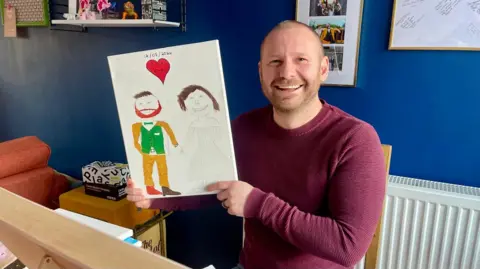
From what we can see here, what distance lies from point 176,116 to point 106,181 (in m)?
1.18

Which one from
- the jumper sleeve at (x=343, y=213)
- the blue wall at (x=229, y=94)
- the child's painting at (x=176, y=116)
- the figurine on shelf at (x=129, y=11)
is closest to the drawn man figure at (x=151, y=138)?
the child's painting at (x=176, y=116)

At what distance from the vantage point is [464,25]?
145 cm

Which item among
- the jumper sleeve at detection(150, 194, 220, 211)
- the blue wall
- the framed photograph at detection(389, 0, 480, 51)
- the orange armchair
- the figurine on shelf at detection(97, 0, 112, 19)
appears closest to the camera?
the jumper sleeve at detection(150, 194, 220, 211)

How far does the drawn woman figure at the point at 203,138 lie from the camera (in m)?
1.02

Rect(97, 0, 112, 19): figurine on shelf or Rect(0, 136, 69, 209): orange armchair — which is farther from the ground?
Rect(97, 0, 112, 19): figurine on shelf

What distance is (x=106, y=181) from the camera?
205 centimetres

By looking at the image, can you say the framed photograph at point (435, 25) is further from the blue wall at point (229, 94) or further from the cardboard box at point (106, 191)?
the cardboard box at point (106, 191)

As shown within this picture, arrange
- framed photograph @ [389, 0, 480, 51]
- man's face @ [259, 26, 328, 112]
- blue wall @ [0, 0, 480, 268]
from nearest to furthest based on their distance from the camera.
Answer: man's face @ [259, 26, 328, 112] → framed photograph @ [389, 0, 480, 51] → blue wall @ [0, 0, 480, 268]

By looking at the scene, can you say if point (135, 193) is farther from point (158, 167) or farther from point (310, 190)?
point (310, 190)

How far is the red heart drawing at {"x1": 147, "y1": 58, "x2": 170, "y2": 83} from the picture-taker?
1016 mm

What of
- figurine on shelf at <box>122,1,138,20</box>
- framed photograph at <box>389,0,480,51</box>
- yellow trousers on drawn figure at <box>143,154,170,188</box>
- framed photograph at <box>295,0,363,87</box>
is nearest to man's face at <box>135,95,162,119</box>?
yellow trousers on drawn figure at <box>143,154,170,188</box>

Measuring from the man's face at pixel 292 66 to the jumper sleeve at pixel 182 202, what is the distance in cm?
40

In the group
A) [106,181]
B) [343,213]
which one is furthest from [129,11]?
[343,213]

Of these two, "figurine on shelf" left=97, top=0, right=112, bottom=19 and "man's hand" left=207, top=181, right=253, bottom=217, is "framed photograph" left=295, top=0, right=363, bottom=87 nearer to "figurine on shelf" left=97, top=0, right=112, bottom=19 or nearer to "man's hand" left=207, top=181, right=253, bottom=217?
"man's hand" left=207, top=181, right=253, bottom=217
